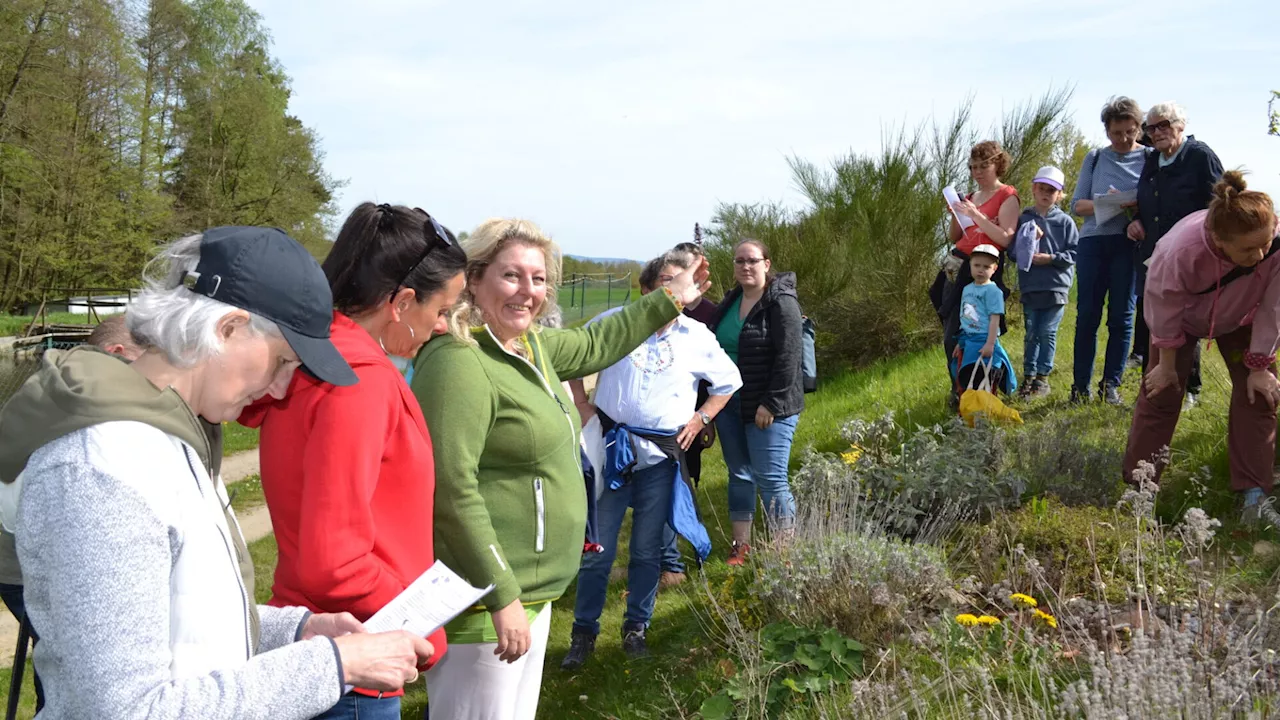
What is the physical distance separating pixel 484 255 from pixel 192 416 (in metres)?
1.60

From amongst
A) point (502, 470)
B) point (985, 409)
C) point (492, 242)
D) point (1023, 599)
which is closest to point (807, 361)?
point (985, 409)

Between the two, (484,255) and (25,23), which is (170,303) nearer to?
(484,255)

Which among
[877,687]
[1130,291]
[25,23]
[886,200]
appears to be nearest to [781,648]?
[877,687]

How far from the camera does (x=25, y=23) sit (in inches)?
1103

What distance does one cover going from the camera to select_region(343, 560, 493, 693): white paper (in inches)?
77.4

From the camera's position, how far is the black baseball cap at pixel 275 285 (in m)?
1.70

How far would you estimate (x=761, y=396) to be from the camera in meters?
5.82

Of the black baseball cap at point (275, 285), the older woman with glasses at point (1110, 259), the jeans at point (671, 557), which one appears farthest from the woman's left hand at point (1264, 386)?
the black baseball cap at point (275, 285)

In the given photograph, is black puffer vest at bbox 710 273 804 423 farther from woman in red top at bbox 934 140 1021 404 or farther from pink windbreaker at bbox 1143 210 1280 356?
woman in red top at bbox 934 140 1021 404

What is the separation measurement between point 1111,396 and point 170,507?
6458mm

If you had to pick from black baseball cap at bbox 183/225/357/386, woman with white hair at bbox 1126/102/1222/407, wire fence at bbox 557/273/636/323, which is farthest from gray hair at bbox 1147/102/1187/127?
wire fence at bbox 557/273/636/323

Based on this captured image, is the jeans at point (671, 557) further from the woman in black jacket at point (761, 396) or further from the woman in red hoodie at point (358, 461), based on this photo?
the woman in red hoodie at point (358, 461)

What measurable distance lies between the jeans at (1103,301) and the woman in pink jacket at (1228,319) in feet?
5.80

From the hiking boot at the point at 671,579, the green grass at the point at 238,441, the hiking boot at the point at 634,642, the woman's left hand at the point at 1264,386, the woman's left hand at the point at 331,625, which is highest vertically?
the woman's left hand at the point at 331,625
